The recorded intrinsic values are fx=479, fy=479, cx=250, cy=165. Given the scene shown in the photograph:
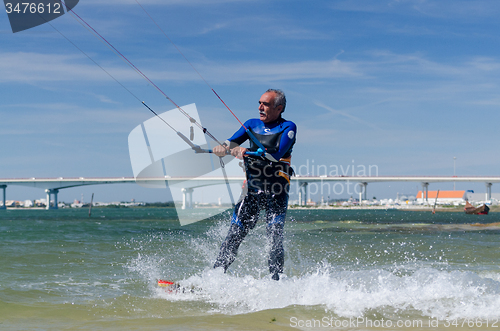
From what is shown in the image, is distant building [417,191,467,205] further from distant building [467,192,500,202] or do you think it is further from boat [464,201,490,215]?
boat [464,201,490,215]

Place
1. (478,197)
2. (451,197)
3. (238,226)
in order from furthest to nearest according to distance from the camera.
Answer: (478,197)
(451,197)
(238,226)

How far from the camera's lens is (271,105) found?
194 inches

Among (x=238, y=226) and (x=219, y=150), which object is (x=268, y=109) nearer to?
(x=219, y=150)

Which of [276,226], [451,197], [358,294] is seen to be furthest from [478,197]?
[276,226]

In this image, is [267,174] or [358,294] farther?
[267,174]

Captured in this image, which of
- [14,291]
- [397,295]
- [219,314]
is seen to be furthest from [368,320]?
[14,291]

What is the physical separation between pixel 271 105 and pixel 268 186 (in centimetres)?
84

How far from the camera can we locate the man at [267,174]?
490 cm

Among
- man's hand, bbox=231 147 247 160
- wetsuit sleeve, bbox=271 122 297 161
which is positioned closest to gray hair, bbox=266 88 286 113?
wetsuit sleeve, bbox=271 122 297 161

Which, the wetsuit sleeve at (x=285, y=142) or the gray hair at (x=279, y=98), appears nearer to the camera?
the wetsuit sleeve at (x=285, y=142)

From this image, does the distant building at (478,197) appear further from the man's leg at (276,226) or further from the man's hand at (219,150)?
the man's hand at (219,150)

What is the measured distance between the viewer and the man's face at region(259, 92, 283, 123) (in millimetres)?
4934

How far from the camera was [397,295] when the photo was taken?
4918 mm

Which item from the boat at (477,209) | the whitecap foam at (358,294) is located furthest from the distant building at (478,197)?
the whitecap foam at (358,294)
